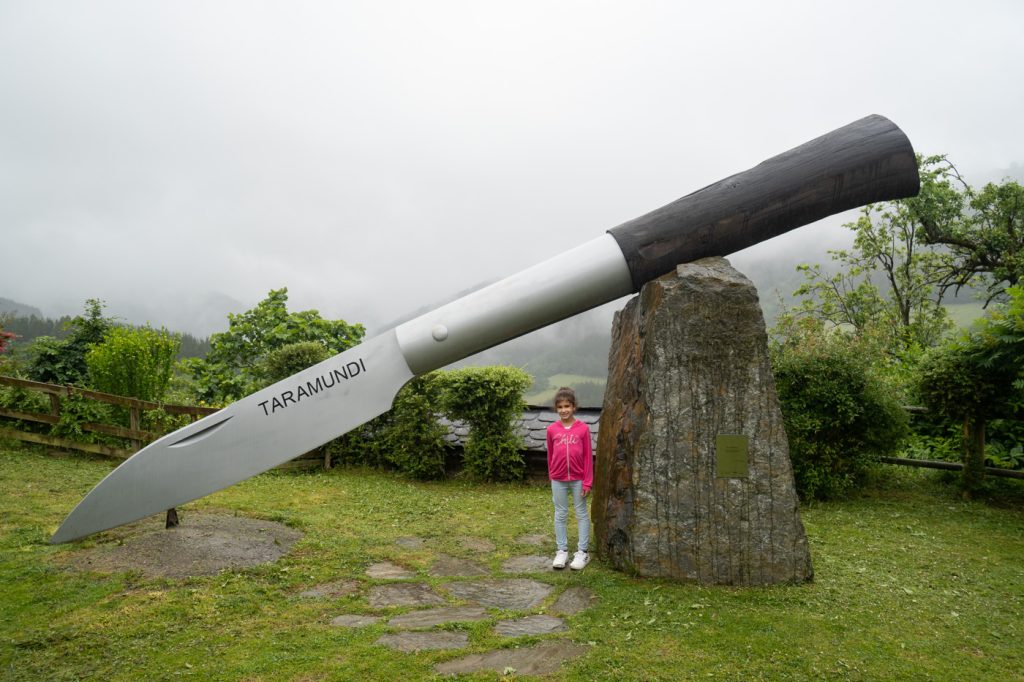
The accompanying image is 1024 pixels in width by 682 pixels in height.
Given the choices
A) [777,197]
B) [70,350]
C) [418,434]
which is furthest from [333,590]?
[70,350]

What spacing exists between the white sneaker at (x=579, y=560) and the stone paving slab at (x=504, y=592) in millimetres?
341

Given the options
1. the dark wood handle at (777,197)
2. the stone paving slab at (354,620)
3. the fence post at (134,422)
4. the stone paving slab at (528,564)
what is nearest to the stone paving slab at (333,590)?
the stone paving slab at (354,620)

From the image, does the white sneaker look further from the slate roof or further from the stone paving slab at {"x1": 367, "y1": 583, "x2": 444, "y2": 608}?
the slate roof

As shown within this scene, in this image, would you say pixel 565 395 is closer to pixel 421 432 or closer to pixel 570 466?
pixel 570 466

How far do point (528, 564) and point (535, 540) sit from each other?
756 mm

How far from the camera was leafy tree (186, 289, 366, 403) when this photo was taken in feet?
45.4

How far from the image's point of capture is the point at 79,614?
12.6 feet

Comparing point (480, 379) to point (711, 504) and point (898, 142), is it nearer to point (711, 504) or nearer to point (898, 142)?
point (711, 504)

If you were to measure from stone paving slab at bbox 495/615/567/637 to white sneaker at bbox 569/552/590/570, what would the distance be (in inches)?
34.6

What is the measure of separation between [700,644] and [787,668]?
1.46 ft

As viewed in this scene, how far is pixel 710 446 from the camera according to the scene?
4.29m

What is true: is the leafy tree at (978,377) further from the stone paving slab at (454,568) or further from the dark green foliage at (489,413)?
the stone paving slab at (454,568)

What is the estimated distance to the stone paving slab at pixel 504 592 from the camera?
418 cm

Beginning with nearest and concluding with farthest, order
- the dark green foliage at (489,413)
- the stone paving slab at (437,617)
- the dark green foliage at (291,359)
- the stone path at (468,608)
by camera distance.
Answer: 1. the stone path at (468,608)
2. the stone paving slab at (437,617)
3. the dark green foliage at (489,413)
4. the dark green foliage at (291,359)
